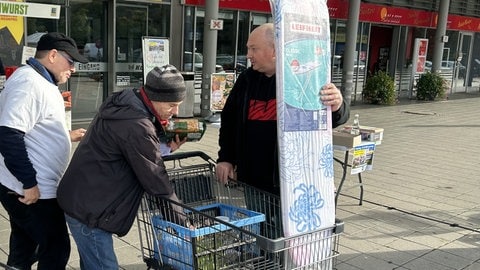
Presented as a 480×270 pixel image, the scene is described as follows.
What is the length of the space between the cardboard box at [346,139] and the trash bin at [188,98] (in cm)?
589

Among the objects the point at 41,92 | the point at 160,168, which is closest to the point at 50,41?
the point at 41,92

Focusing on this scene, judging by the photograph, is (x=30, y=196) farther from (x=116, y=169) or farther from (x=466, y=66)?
(x=466, y=66)

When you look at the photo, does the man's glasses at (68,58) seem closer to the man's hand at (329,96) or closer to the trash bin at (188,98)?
the man's hand at (329,96)

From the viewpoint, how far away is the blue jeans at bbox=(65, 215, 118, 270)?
8.41ft

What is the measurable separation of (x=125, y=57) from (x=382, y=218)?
7.05 m

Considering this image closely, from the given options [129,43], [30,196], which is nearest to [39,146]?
[30,196]

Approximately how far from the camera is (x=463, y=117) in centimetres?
1434

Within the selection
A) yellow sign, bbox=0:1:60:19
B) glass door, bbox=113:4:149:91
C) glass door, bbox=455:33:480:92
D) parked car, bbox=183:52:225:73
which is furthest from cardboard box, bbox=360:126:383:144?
glass door, bbox=455:33:480:92

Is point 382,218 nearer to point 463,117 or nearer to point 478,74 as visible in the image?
point 463,117

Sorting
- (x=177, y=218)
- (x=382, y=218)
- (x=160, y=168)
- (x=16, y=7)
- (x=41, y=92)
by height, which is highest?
(x=16, y=7)

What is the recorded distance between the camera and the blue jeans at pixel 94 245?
2.56 m

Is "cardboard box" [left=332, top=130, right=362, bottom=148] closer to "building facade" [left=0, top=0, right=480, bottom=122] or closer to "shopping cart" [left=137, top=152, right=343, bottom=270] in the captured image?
"shopping cart" [left=137, top=152, right=343, bottom=270]

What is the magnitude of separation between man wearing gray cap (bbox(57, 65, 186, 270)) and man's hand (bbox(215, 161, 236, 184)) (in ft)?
2.03

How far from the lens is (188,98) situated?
10883 millimetres
